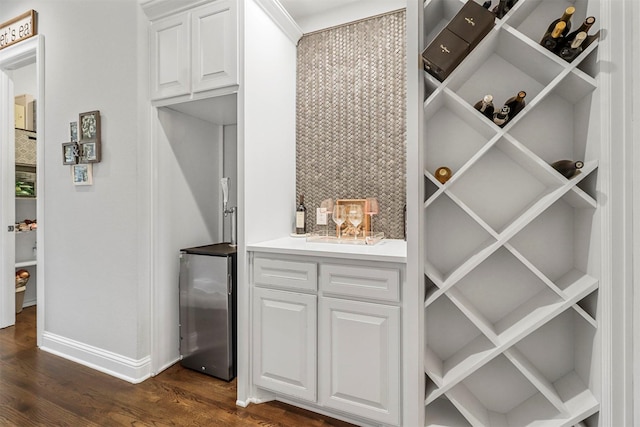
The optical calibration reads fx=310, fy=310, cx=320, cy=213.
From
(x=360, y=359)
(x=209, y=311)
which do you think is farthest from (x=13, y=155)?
(x=360, y=359)

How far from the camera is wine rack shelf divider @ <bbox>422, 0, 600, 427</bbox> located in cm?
122

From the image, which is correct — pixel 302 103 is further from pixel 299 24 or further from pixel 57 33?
pixel 57 33

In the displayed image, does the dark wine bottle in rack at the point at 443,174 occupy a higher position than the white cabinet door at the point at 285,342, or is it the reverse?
the dark wine bottle in rack at the point at 443,174

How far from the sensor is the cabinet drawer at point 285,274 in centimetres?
175

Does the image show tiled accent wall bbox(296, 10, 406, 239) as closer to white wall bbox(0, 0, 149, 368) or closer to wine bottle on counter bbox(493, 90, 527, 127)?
wine bottle on counter bbox(493, 90, 527, 127)

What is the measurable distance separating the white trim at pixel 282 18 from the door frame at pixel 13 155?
81.8 inches

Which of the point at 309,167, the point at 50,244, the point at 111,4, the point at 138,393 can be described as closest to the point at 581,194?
the point at 309,167

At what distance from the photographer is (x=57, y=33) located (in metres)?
2.55

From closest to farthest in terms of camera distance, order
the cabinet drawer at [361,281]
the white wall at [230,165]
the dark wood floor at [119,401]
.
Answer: the cabinet drawer at [361,281], the dark wood floor at [119,401], the white wall at [230,165]

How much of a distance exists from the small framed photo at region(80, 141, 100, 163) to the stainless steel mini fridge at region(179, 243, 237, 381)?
0.99 metres

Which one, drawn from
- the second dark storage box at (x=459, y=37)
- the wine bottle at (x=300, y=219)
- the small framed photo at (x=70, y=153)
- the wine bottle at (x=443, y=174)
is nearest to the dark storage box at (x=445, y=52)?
the second dark storage box at (x=459, y=37)

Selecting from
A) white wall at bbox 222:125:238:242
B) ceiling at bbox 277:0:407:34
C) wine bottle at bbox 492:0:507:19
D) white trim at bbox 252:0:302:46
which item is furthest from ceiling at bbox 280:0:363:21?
wine bottle at bbox 492:0:507:19

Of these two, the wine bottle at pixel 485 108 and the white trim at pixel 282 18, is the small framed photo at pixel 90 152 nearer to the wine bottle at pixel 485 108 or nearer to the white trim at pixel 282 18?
the white trim at pixel 282 18

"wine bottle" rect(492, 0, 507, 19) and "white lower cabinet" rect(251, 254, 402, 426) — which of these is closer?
"wine bottle" rect(492, 0, 507, 19)
